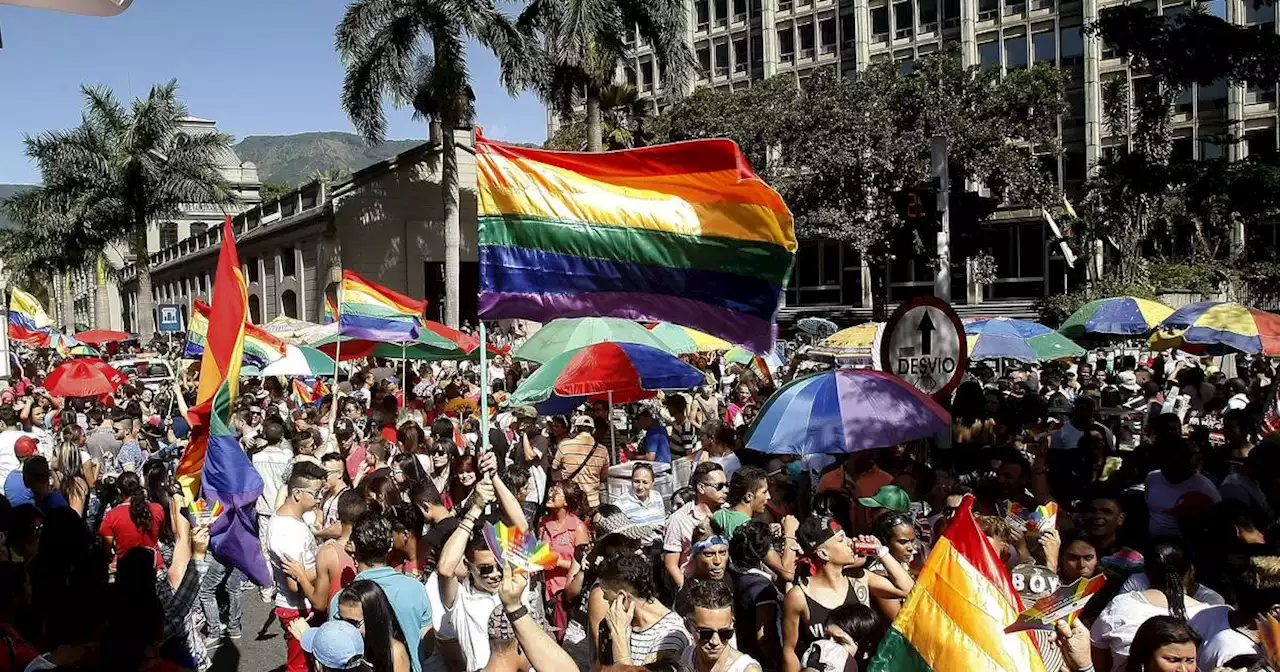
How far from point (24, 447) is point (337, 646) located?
743 cm

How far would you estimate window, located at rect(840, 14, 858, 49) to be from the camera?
5306 centimetres

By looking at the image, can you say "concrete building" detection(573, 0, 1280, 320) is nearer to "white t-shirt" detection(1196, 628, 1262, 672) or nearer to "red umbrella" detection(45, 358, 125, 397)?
"red umbrella" detection(45, 358, 125, 397)

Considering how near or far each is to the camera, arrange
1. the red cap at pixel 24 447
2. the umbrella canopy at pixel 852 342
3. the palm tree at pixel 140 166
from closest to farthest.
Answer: the red cap at pixel 24 447
the umbrella canopy at pixel 852 342
the palm tree at pixel 140 166

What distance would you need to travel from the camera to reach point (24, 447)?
34.6 feet

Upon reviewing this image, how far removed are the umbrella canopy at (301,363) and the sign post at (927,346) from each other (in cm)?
953

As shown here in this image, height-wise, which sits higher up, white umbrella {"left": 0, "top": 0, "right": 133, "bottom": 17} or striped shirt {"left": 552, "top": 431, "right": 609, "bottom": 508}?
white umbrella {"left": 0, "top": 0, "right": 133, "bottom": 17}

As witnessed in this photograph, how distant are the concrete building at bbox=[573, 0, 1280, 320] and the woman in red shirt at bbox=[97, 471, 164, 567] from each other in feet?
111

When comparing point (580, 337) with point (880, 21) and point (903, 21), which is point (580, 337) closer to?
point (903, 21)

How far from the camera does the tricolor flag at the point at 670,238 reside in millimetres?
7828

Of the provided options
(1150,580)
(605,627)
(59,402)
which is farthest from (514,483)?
(59,402)

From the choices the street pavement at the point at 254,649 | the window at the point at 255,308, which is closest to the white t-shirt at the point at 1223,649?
the street pavement at the point at 254,649

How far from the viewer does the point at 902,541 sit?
584cm

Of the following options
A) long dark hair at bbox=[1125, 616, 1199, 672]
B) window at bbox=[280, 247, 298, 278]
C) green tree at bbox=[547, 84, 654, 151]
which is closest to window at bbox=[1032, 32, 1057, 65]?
green tree at bbox=[547, 84, 654, 151]

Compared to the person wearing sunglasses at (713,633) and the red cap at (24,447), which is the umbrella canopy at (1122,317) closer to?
the person wearing sunglasses at (713,633)
